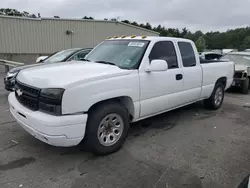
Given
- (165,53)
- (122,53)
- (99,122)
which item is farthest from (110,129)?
(165,53)

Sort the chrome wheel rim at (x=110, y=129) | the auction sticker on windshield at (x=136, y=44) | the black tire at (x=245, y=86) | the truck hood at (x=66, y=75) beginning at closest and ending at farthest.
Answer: the truck hood at (x=66, y=75) → the chrome wheel rim at (x=110, y=129) → the auction sticker on windshield at (x=136, y=44) → the black tire at (x=245, y=86)

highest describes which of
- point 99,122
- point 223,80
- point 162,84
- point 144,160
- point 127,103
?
point 162,84

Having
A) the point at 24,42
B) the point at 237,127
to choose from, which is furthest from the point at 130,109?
the point at 24,42

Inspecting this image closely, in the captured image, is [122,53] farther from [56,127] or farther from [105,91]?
[56,127]

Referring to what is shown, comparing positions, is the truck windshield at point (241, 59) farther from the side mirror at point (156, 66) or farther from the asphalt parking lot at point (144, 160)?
the side mirror at point (156, 66)

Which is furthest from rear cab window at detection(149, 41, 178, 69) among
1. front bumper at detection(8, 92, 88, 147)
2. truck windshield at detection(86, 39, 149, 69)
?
front bumper at detection(8, 92, 88, 147)

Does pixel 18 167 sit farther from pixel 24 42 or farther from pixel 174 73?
pixel 24 42

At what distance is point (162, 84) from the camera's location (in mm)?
4320

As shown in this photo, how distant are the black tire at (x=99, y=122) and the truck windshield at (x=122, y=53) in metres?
0.78

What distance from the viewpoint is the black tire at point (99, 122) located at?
332 centimetres

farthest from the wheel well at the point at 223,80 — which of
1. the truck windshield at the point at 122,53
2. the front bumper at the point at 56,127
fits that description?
the front bumper at the point at 56,127

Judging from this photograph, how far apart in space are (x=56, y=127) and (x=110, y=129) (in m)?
0.97

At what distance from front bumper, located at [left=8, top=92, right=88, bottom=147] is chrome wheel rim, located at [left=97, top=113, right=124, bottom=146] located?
0.38 m

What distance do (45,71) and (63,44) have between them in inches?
728
